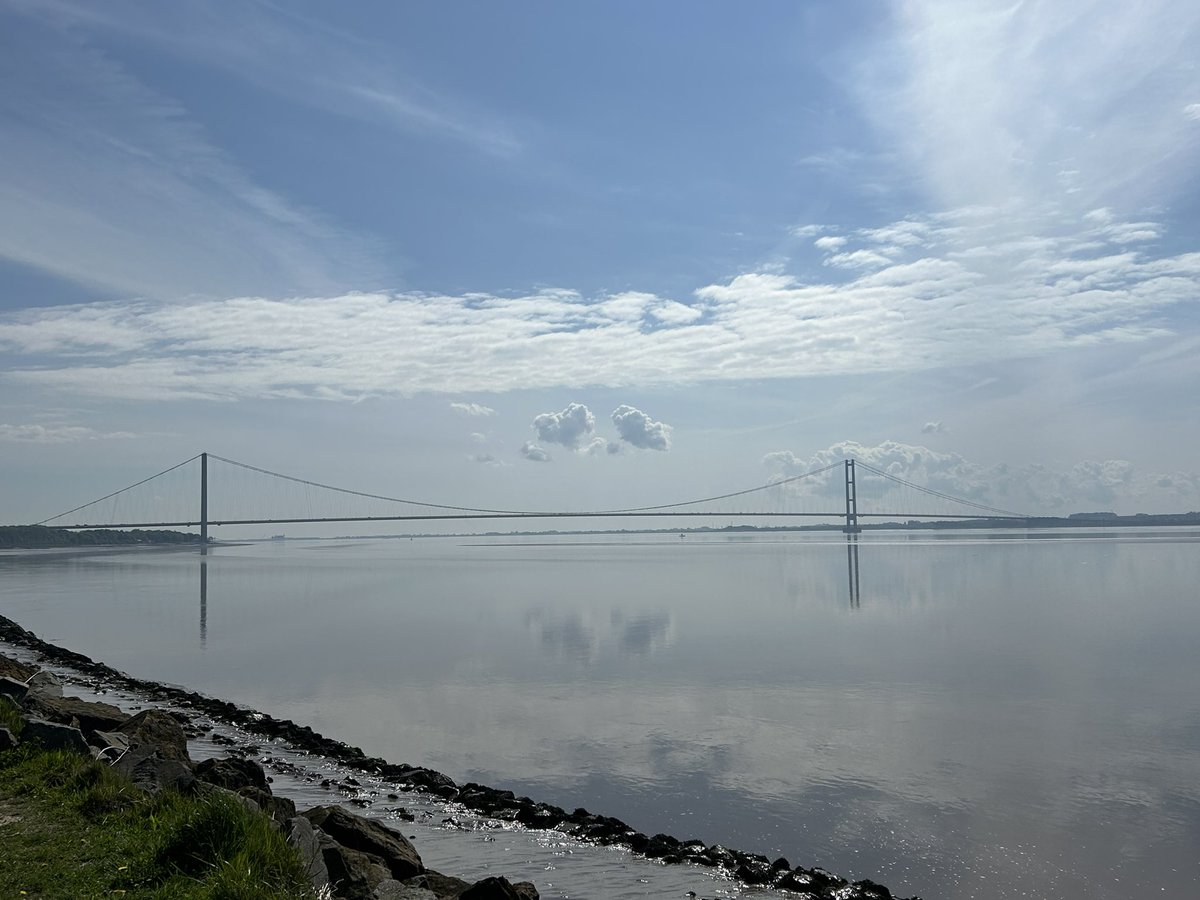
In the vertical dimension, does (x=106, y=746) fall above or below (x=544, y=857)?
above

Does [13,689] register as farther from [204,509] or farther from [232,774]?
[204,509]

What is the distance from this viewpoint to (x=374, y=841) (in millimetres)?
5129

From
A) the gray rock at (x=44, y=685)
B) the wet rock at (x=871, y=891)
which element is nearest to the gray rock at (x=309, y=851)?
the wet rock at (x=871, y=891)

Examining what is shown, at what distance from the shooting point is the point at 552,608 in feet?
73.0

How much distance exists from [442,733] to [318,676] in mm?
4305

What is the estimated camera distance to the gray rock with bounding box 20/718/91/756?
6254mm

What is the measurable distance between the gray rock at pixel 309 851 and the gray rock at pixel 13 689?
524 centimetres

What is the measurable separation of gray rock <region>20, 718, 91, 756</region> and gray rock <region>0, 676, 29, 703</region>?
203 cm

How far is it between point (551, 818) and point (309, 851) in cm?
259

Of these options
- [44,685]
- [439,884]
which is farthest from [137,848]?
[44,685]

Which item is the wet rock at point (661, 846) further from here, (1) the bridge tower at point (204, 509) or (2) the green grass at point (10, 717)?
(1) the bridge tower at point (204, 509)

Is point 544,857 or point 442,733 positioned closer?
point 544,857

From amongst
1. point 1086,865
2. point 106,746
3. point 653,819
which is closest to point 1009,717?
point 1086,865

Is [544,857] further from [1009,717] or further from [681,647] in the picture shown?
[681,647]
